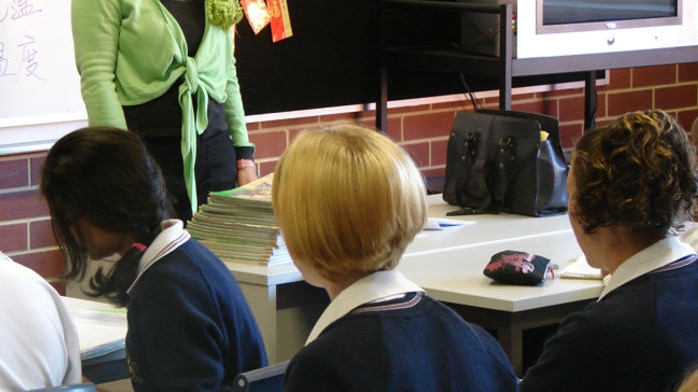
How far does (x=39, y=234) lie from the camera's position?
3.58 meters

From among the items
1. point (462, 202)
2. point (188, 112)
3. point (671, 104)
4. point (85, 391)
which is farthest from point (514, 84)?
point (85, 391)

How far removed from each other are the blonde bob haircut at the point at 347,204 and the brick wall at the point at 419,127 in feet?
6.74

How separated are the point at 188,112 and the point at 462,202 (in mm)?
783

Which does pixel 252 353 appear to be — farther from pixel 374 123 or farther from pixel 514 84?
pixel 514 84

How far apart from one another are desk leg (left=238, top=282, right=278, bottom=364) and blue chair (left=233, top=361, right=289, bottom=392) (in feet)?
2.55

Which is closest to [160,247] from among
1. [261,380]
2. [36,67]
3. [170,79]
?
[261,380]

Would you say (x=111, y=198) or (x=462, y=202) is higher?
(x=111, y=198)

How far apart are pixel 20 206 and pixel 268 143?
922 millimetres

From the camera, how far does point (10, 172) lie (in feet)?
11.4

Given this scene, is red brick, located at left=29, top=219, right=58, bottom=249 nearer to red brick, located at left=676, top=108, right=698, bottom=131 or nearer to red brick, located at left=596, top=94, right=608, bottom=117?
red brick, located at left=596, top=94, right=608, bottom=117

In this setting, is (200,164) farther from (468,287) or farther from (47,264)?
(468,287)

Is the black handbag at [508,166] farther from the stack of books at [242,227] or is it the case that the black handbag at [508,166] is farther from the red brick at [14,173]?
the red brick at [14,173]

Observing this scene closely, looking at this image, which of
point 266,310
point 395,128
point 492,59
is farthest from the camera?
point 395,128

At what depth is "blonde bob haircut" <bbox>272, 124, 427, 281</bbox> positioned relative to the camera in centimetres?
136
